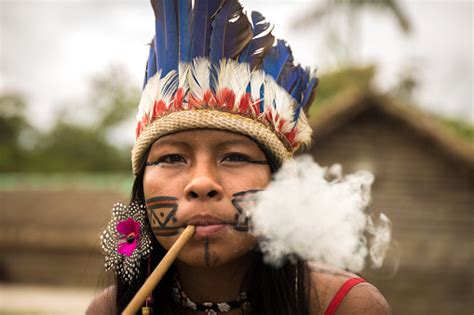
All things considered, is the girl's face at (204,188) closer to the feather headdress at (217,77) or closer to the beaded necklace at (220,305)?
the feather headdress at (217,77)

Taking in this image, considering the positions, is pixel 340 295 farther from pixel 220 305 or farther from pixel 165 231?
pixel 165 231

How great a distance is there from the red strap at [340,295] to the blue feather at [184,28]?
1.08 meters

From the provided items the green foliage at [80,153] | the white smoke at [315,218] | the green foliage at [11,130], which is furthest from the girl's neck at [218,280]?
the green foliage at [80,153]

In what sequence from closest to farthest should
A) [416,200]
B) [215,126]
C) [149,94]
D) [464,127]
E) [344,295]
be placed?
[215,126], [344,295], [149,94], [416,200], [464,127]

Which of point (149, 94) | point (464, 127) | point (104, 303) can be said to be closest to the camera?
point (149, 94)

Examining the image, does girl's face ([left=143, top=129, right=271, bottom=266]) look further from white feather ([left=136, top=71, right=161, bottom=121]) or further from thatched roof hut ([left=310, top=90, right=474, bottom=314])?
thatched roof hut ([left=310, top=90, right=474, bottom=314])

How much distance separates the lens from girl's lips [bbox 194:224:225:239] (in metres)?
2.08

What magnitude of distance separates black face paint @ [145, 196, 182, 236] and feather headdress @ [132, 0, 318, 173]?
26cm

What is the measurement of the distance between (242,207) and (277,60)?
2.14ft

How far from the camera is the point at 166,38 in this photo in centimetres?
234

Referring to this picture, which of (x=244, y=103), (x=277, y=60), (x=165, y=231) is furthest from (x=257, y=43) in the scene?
(x=165, y=231)

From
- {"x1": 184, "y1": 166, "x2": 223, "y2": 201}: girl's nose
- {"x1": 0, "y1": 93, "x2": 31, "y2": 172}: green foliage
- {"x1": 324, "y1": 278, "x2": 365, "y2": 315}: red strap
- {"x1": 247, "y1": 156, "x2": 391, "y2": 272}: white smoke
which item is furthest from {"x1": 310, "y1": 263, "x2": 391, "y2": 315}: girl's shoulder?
{"x1": 0, "y1": 93, "x2": 31, "y2": 172}: green foliage

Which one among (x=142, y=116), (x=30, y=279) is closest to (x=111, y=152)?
(x=30, y=279)

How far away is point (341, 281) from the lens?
237cm
